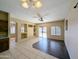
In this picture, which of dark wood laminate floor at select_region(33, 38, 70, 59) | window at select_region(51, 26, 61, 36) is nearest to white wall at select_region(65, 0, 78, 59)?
dark wood laminate floor at select_region(33, 38, 70, 59)

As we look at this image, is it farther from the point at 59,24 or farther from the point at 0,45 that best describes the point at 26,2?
the point at 59,24

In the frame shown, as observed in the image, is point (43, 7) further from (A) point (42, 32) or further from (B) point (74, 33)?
(A) point (42, 32)

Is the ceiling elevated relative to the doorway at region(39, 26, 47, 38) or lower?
elevated

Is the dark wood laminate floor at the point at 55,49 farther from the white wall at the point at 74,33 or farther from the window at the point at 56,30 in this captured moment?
the window at the point at 56,30

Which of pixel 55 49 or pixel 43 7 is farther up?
pixel 43 7

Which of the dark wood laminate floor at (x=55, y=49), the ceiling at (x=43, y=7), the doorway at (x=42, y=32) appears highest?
the ceiling at (x=43, y=7)

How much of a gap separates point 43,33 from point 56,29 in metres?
2.79

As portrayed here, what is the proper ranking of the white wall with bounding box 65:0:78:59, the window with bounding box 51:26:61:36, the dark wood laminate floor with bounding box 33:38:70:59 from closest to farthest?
1. the white wall with bounding box 65:0:78:59
2. the dark wood laminate floor with bounding box 33:38:70:59
3. the window with bounding box 51:26:61:36

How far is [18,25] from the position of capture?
23.9 feet

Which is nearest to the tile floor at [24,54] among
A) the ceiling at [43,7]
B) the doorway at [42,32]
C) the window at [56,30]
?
the ceiling at [43,7]

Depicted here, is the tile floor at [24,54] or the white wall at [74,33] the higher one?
the white wall at [74,33]

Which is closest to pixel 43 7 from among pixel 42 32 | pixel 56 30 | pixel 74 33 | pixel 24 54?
pixel 74 33

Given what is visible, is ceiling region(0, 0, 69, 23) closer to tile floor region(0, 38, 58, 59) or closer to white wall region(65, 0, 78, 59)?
white wall region(65, 0, 78, 59)

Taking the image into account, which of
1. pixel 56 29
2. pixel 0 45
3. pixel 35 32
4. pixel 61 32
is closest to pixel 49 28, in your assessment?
pixel 56 29
